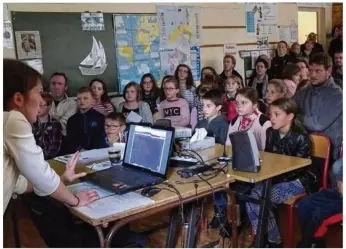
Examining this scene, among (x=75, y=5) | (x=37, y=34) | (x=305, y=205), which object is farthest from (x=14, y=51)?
(x=305, y=205)

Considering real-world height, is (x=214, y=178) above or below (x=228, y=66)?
below

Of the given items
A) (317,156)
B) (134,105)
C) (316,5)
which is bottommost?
(317,156)

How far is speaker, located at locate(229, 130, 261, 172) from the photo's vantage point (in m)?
2.03

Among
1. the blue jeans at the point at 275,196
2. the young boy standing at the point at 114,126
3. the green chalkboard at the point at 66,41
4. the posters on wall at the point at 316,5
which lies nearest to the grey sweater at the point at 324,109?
the blue jeans at the point at 275,196

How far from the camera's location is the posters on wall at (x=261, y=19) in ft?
19.3

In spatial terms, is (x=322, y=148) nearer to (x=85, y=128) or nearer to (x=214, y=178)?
(x=214, y=178)

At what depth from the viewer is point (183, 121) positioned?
3959 millimetres

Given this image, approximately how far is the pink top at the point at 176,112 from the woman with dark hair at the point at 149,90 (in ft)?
1.06

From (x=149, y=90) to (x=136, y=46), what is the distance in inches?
24.2

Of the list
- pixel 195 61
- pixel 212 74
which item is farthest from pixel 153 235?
pixel 195 61

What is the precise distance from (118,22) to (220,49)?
59.3 inches

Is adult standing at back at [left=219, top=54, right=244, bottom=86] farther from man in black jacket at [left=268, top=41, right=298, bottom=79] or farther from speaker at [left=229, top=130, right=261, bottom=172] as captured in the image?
speaker at [left=229, top=130, right=261, bottom=172]

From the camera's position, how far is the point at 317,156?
251 centimetres

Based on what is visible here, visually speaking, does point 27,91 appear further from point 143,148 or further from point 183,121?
point 183,121
